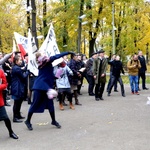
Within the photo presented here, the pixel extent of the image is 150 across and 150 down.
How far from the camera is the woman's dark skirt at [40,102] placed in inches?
278

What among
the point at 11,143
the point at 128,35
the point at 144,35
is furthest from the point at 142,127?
the point at 144,35

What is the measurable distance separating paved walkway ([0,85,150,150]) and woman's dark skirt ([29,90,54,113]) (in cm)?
47

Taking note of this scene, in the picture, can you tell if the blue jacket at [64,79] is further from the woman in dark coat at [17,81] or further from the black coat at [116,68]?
the black coat at [116,68]

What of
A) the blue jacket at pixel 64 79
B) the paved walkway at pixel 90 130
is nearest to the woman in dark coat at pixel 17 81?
the paved walkway at pixel 90 130

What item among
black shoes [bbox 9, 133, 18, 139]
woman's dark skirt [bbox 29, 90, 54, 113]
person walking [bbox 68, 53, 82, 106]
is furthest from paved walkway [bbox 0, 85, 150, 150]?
person walking [bbox 68, 53, 82, 106]

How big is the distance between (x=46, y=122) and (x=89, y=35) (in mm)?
18940

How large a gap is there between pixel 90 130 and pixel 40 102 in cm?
131

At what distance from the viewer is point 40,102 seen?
23.5 ft

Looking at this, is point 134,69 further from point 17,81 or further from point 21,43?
point 17,81

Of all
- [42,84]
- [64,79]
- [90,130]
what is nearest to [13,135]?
[42,84]

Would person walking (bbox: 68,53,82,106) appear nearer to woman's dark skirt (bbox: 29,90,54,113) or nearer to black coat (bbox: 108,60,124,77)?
black coat (bbox: 108,60,124,77)

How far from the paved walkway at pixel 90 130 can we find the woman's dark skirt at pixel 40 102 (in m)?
0.47

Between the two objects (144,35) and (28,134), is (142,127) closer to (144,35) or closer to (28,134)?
(28,134)

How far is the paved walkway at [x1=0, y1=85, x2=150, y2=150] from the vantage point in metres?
5.84
